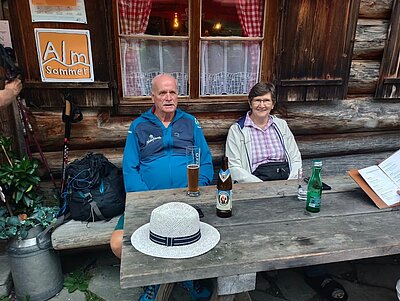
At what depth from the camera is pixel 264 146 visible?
253 centimetres

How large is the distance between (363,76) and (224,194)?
214 cm

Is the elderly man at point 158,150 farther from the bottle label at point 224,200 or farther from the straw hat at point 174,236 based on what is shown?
the straw hat at point 174,236

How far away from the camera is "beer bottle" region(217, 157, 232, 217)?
1.56 metres

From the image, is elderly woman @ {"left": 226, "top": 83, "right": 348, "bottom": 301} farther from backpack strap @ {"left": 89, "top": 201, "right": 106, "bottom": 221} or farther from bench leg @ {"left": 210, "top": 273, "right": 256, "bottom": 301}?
bench leg @ {"left": 210, "top": 273, "right": 256, "bottom": 301}

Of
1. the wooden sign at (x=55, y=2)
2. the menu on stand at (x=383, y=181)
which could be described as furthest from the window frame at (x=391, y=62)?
the wooden sign at (x=55, y=2)

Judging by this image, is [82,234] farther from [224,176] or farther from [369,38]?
[369,38]

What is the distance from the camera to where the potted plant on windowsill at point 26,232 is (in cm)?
211

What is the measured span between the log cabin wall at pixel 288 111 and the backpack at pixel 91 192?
0.40 meters

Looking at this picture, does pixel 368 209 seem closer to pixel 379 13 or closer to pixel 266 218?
pixel 266 218

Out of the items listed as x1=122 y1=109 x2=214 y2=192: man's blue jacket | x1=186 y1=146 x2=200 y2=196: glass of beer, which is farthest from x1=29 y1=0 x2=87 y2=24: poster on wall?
x1=186 y1=146 x2=200 y2=196: glass of beer

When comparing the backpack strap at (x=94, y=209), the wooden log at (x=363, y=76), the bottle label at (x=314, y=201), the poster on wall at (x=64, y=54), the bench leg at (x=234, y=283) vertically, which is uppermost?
the poster on wall at (x=64, y=54)

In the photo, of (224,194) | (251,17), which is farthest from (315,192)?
(251,17)

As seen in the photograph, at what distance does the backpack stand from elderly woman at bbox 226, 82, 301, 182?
0.88 metres

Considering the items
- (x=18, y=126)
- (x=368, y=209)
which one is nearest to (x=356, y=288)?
(x=368, y=209)
